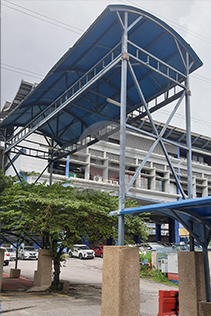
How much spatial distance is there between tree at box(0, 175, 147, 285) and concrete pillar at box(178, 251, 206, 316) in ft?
14.2

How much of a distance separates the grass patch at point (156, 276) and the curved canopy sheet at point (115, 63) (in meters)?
11.2

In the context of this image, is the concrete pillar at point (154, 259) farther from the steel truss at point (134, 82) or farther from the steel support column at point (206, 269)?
the steel support column at point (206, 269)

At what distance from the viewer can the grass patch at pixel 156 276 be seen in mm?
19506

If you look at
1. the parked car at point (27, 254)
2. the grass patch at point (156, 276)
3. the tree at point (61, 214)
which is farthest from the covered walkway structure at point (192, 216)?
the parked car at point (27, 254)

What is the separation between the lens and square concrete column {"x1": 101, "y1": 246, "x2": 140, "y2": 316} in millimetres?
6941

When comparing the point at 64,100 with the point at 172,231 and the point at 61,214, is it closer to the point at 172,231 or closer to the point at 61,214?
the point at 61,214

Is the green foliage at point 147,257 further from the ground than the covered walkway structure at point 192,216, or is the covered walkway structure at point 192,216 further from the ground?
the covered walkway structure at point 192,216

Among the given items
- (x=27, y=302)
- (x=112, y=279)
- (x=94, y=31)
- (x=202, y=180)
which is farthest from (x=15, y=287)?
(x=202, y=180)

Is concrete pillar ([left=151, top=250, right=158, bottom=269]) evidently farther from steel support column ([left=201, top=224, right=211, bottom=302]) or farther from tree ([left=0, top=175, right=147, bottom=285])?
steel support column ([left=201, top=224, right=211, bottom=302])

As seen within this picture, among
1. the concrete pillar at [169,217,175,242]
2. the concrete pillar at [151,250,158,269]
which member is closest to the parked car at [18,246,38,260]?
the concrete pillar at [151,250,158,269]

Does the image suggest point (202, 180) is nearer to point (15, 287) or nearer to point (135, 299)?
point (15, 287)

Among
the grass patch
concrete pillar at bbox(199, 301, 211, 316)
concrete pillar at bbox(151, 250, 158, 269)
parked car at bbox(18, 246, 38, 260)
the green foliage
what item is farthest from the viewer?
parked car at bbox(18, 246, 38, 260)

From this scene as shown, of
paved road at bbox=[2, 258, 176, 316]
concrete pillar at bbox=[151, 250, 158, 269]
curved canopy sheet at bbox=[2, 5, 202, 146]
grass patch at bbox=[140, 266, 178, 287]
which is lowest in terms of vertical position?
grass patch at bbox=[140, 266, 178, 287]

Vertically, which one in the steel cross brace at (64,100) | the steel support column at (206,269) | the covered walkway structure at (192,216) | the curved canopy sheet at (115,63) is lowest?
the steel support column at (206,269)
